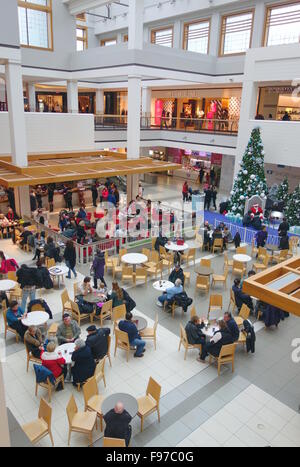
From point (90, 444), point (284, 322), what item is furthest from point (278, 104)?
point (90, 444)

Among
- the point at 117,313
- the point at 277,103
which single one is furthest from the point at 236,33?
the point at 117,313

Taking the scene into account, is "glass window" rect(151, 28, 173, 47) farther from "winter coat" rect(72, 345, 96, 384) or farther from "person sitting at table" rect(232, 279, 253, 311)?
"winter coat" rect(72, 345, 96, 384)

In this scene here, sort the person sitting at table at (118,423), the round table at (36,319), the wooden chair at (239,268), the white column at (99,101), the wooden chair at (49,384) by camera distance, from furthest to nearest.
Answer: the white column at (99,101), the wooden chair at (239,268), the round table at (36,319), the wooden chair at (49,384), the person sitting at table at (118,423)

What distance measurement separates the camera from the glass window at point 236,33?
76.5 feet

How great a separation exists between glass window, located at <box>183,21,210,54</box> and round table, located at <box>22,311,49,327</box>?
23.5 metres

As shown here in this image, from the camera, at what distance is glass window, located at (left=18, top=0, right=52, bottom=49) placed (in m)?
19.8

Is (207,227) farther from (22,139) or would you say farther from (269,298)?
(269,298)

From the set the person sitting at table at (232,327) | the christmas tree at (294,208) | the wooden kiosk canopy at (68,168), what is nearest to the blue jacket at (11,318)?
the person sitting at table at (232,327)

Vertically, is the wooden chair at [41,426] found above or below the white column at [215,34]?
below

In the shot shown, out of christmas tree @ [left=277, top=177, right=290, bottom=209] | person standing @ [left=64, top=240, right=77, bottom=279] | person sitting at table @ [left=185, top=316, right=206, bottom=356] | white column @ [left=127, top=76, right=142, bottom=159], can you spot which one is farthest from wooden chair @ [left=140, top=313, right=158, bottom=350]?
white column @ [left=127, top=76, right=142, bottom=159]

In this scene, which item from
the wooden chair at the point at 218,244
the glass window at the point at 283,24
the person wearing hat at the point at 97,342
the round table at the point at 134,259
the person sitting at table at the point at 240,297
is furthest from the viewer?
the glass window at the point at 283,24

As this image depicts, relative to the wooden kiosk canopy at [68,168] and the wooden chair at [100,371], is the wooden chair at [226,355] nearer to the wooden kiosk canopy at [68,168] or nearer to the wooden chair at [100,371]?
the wooden chair at [100,371]

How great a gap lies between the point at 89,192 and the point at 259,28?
47.4 feet

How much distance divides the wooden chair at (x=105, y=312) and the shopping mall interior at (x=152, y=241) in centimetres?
10
